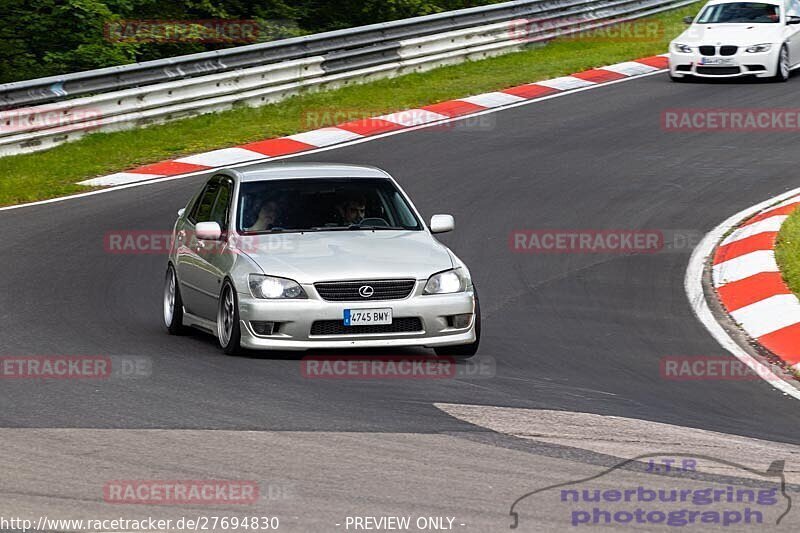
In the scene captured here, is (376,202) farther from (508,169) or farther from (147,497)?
(508,169)

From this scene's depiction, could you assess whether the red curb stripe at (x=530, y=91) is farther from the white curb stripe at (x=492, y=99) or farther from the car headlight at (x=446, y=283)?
the car headlight at (x=446, y=283)

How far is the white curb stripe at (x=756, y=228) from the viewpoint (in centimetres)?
1434

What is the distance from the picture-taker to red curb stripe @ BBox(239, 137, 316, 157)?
1948cm

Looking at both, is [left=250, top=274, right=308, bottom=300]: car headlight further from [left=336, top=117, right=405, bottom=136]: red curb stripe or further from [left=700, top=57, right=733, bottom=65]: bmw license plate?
[left=700, top=57, right=733, bottom=65]: bmw license plate

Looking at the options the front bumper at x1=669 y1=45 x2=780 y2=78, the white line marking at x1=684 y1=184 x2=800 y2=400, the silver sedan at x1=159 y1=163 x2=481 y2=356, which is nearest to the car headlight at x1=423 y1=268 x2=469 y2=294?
the silver sedan at x1=159 y1=163 x2=481 y2=356

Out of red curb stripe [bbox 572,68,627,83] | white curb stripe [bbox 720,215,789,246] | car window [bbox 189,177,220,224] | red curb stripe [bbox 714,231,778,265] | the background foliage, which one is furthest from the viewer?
the background foliage

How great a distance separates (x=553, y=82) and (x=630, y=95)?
1.71 metres

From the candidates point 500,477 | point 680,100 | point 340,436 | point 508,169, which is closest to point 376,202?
point 340,436

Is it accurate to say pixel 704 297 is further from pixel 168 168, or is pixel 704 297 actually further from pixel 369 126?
pixel 369 126

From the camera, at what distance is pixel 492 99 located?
901 inches

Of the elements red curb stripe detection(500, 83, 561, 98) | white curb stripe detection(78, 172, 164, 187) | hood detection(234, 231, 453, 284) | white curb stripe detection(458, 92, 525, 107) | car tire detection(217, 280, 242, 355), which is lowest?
red curb stripe detection(500, 83, 561, 98)

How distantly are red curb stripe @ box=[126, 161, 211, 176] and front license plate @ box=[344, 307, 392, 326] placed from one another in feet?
29.4

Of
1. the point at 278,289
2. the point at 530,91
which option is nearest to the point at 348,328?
the point at 278,289

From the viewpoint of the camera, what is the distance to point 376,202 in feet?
37.2
